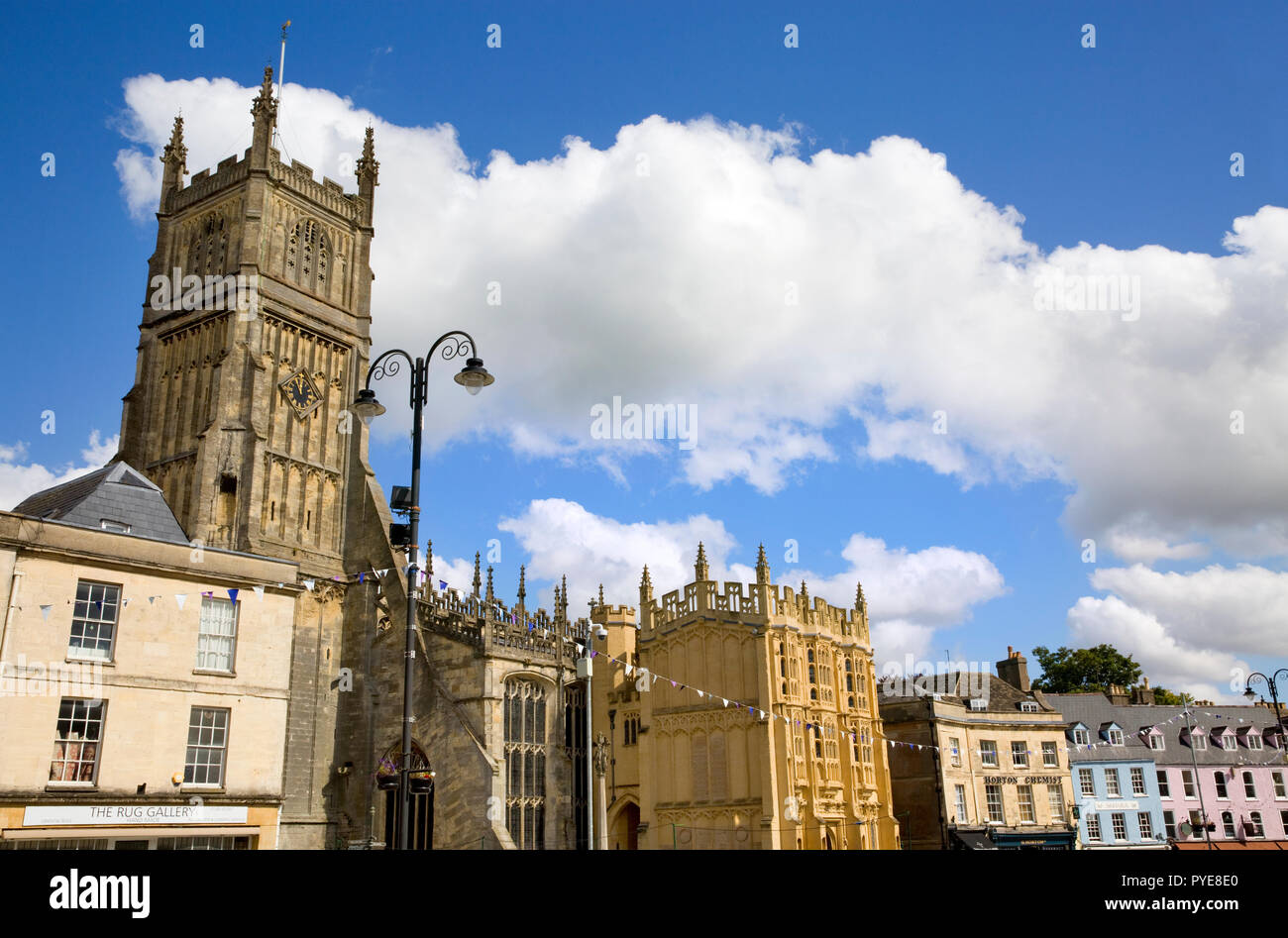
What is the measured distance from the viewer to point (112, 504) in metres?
29.5

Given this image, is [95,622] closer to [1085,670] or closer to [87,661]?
[87,661]

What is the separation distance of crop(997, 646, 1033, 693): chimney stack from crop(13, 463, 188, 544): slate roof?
1599 inches

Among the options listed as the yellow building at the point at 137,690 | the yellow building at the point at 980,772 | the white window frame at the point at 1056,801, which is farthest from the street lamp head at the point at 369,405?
the white window frame at the point at 1056,801

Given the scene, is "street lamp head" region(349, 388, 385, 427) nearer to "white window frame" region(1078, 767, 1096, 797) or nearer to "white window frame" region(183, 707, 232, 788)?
"white window frame" region(183, 707, 232, 788)

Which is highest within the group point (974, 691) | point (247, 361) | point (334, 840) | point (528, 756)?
point (247, 361)

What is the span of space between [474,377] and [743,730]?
846 inches

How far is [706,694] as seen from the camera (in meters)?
33.4

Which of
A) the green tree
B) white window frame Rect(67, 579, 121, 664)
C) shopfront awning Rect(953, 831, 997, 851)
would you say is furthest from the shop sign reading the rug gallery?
the green tree

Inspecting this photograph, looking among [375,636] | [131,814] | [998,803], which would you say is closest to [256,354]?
[375,636]

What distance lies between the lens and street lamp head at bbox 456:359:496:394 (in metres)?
15.5

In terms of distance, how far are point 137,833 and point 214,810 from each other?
1.69 metres
